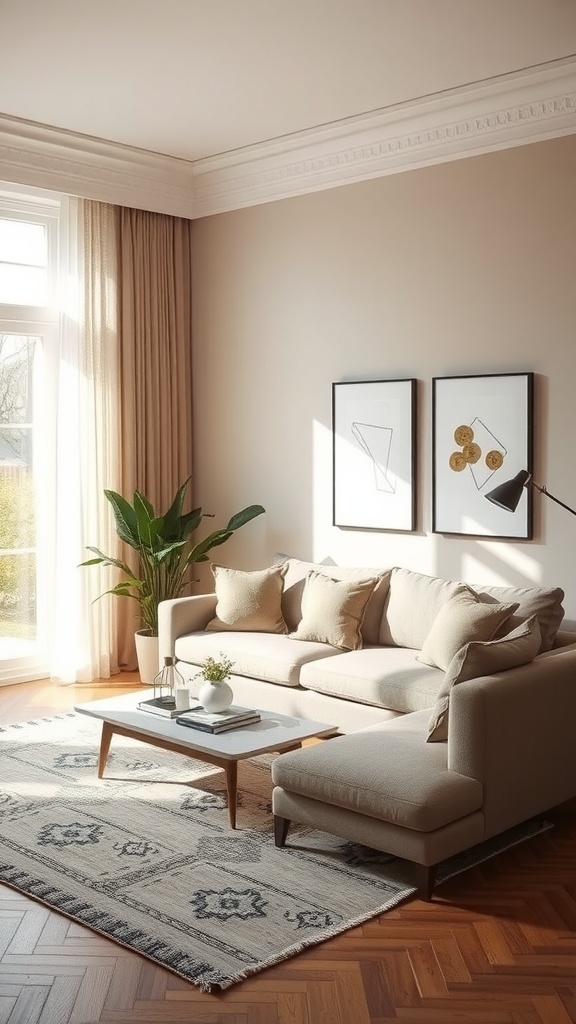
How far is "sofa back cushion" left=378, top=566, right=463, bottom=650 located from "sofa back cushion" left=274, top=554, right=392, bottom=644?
41 mm

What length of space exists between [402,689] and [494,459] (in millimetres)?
1391

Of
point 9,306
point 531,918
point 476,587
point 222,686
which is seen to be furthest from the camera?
point 9,306

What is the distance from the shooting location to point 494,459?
5.52 meters

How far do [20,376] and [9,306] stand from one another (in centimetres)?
44

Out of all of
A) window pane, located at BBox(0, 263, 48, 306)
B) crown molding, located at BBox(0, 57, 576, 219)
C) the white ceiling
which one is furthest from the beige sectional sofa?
the white ceiling

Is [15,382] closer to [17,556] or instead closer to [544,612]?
[17,556]

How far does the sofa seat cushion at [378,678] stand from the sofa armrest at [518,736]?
2.06 ft

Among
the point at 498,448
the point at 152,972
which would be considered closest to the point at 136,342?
the point at 498,448

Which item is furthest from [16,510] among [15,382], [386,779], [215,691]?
[386,779]

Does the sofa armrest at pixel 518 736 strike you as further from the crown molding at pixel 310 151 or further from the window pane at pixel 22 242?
the window pane at pixel 22 242

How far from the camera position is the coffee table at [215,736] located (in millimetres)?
4180

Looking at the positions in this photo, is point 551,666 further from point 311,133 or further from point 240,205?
point 240,205

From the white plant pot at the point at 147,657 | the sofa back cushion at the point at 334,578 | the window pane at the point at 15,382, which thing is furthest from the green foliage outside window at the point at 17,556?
the sofa back cushion at the point at 334,578

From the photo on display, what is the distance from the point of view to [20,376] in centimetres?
668
